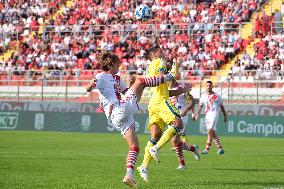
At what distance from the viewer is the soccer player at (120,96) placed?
46.3 ft

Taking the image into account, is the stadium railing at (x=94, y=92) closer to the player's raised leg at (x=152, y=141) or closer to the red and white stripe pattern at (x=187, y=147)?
the red and white stripe pattern at (x=187, y=147)

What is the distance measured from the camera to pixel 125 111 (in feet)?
47.3

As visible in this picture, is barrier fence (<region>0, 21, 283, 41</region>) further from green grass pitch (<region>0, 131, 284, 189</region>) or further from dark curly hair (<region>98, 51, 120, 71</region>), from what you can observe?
dark curly hair (<region>98, 51, 120, 71</region>)

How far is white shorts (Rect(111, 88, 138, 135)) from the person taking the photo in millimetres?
14398

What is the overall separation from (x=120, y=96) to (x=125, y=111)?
531 millimetres

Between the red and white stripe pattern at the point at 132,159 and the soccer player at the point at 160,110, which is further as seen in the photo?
the soccer player at the point at 160,110

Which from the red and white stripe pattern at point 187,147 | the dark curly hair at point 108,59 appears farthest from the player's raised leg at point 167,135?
the red and white stripe pattern at point 187,147

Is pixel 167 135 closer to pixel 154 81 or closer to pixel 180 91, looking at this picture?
pixel 180 91

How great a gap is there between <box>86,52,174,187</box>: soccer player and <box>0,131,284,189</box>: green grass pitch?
0.89m

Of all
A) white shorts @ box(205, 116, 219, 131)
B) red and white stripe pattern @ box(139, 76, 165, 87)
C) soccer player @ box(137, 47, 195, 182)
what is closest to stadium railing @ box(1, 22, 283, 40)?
white shorts @ box(205, 116, 219, 131)

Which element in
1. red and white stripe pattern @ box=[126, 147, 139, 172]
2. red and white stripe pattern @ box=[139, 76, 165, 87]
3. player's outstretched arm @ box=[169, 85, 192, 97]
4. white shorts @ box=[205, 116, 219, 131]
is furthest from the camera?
white shorts @ box=[205, 116, 219, 131]

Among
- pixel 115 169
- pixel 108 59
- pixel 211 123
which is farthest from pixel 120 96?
pixel 211 123

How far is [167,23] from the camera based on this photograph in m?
50.1

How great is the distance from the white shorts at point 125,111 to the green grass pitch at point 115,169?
3.61 feet
